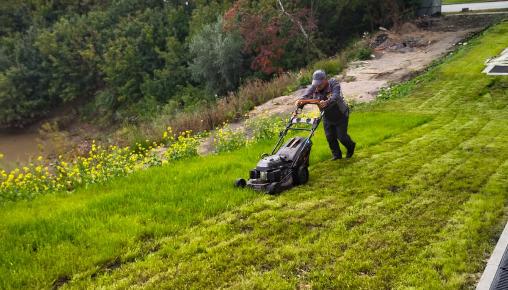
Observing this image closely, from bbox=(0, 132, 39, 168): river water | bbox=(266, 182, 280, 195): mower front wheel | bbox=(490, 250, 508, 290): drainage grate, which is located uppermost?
bbox=(266, 182, 280, 195): mower front wheel

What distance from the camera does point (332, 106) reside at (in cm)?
794

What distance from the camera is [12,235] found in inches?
223

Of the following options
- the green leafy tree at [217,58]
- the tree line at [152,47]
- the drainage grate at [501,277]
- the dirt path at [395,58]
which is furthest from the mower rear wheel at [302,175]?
the green leafy tree at [217,58]

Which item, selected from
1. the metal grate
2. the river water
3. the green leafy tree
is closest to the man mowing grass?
the metal grate

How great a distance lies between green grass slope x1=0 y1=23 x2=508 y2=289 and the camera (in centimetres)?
470

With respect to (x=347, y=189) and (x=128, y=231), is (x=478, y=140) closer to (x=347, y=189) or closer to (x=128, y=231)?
(x=347, y=189)

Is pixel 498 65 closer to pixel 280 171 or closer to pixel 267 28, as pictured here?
pixel 280 171

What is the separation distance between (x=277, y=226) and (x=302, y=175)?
5.48 ft

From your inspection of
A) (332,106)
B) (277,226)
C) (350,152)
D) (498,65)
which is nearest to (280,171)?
(277,226)

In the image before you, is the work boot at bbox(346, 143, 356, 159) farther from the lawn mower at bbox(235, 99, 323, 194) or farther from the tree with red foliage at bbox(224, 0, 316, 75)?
the tree with red foliage at bbox(224, 0, 316, 75)

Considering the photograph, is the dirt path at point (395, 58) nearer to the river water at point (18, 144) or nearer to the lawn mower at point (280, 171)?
the lawn mower at point (280, 171)

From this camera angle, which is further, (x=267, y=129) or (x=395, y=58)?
(x=395, y=58)

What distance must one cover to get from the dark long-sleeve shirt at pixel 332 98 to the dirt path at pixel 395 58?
4.93m

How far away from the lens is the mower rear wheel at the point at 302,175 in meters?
7.21
